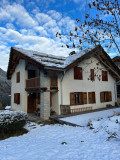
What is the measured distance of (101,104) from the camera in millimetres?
17109

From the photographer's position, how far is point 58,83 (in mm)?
12992

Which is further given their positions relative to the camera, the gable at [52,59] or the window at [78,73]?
the window at [78,73]

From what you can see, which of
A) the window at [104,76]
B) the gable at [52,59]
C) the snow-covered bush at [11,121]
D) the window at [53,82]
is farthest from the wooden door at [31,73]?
the window at [104,76]

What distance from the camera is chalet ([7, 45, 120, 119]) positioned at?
11.9 meters

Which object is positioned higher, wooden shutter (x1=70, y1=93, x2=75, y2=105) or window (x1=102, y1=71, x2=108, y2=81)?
window (x1=102, y1=71, x2=108, y2=81)

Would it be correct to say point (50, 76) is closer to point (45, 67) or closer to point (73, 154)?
A: point (45, 67)

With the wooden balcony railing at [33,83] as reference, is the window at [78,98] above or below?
below

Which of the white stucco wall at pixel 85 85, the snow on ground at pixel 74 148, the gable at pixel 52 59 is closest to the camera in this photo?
the snow on ground at pixel 74 148

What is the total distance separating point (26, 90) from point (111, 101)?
39.8ft

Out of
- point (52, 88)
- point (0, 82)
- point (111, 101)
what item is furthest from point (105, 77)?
point (0, 82)

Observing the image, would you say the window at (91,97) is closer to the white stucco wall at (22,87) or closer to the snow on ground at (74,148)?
the white stucco wall at (22,87)

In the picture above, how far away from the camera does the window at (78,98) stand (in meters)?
14.0

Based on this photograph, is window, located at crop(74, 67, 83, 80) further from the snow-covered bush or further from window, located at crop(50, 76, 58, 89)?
the snow-covered bush

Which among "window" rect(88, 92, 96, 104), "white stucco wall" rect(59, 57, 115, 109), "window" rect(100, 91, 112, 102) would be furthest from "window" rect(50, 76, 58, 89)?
"window" rect(100, 91, 112, 102)
